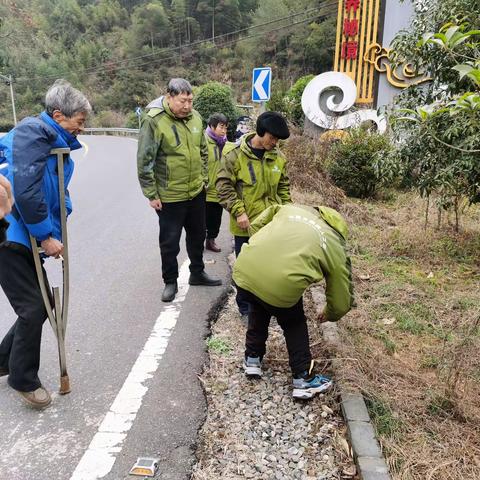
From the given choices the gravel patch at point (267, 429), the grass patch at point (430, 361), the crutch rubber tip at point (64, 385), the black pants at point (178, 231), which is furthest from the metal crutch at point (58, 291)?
the grass patch at point (430, 361)

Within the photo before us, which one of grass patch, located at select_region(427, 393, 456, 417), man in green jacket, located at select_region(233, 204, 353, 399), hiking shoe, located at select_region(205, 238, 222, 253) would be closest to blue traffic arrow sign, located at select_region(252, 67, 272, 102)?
hiking shoe, located at select_region(205, 238, 222, 253)

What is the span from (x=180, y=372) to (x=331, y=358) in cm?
102

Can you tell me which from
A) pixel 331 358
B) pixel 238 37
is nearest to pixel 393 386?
pixel 331 358

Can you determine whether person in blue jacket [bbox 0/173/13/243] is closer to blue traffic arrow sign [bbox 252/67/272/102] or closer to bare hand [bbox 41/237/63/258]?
bare hand [bbox 41/237/63/258]

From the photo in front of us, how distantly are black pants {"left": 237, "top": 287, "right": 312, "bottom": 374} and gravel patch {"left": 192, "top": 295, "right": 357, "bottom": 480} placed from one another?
0.76 feet

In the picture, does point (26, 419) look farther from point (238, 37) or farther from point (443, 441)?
point (238, 37)

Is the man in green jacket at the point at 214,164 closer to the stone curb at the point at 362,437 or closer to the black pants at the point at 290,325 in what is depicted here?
the black pants at the point at 290,325

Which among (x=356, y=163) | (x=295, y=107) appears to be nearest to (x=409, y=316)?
(x=356, y=163)

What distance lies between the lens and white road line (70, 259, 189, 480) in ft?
8.17

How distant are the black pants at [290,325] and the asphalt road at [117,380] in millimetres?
571

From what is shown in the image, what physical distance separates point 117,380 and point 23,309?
79 cm

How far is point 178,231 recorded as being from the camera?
453 centimetres

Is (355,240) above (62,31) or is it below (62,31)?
below

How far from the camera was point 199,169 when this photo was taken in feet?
14.9
